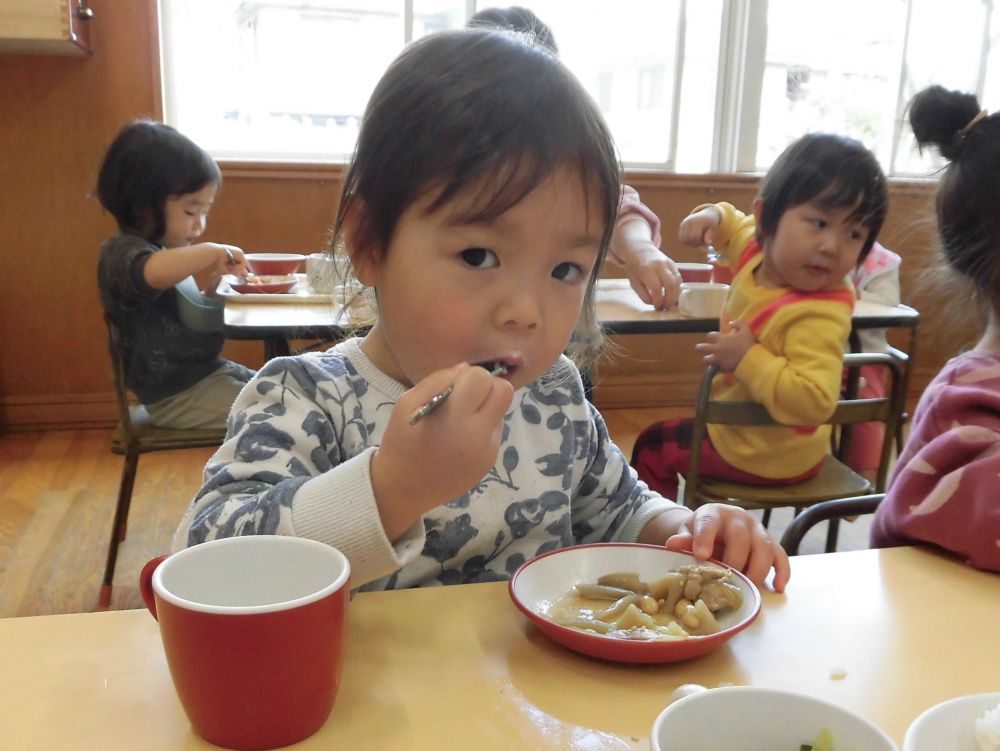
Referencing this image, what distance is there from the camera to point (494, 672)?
588 mm

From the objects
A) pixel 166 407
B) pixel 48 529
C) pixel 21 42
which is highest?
pixel 21 42

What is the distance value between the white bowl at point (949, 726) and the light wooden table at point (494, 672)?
6 centimetres

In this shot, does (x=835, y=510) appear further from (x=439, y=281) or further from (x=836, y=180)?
(x=836, y=180)

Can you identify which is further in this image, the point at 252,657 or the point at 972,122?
the point at 972,122

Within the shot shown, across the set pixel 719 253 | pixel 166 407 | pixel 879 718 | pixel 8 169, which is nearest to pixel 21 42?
pixel 8 169

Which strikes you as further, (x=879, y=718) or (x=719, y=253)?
(x=719, y=253)

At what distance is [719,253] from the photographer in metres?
2.41

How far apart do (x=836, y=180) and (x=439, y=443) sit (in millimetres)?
1580

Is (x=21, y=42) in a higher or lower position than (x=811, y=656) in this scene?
higher

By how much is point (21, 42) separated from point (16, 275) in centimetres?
86

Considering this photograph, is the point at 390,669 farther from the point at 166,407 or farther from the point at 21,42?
the point at 21,42

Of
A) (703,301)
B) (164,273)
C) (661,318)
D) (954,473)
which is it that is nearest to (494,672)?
(954,473)

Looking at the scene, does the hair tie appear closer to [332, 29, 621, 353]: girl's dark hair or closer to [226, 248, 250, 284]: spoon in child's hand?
[332, 29, 621, 353]: girl's dark hair

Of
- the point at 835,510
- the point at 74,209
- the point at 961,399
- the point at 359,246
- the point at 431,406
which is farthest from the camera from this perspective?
the point at 74,209
